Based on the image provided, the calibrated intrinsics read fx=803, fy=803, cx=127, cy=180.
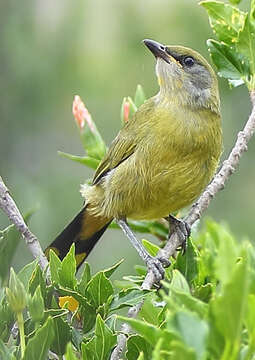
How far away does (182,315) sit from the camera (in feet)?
5.03

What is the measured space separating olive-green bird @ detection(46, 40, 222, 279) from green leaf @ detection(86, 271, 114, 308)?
1554mm

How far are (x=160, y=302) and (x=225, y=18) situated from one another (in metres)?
1.42

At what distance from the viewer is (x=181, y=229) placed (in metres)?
3.68

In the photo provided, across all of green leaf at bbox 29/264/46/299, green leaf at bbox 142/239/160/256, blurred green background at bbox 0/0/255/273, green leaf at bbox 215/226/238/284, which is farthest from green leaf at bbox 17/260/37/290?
blurred green background at bbox 0/0/255/273

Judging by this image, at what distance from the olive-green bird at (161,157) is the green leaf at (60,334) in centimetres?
169

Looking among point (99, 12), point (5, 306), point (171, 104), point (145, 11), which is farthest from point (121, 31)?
point (5, 306)

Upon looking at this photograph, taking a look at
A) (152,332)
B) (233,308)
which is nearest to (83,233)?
(152,332)

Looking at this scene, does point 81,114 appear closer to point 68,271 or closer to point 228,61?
point 228,61

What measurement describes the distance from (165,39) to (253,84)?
13.5ft

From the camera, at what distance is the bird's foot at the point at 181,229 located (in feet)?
10.5

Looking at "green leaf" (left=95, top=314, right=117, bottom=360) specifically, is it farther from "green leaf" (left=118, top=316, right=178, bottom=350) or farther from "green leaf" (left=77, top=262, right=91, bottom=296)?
"green leaf" (left=118, top=316, right=178, bottom=350)

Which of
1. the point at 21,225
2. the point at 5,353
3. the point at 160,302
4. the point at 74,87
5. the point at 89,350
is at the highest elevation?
the point at 21,225

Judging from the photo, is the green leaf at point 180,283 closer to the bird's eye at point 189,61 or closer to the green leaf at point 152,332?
the green leaf at point 152,332

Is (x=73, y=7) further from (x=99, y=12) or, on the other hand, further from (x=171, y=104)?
(x=171, y=104)
